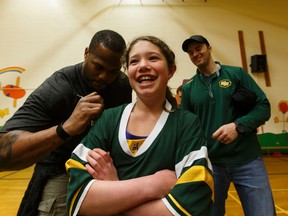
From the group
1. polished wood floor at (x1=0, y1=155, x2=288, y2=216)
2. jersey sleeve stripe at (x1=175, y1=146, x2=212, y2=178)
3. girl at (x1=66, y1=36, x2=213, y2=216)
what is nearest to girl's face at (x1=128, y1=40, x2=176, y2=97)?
girl at (x1=66, y1=36, x2=213, y2=216)

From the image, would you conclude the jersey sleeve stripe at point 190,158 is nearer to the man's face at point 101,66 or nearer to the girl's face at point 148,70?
the girl's face at point 148,70

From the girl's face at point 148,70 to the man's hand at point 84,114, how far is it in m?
0.24

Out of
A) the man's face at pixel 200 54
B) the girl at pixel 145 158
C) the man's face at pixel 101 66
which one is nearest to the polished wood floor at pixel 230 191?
the man's face at pixel 200 54

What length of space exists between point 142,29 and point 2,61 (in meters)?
4.18

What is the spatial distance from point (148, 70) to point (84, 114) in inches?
16.1

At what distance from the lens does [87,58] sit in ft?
6.20

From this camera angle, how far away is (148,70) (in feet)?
4.35

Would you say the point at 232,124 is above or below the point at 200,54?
below

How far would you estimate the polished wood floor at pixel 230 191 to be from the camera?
3.38 meters

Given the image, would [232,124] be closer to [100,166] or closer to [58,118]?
[100,166]

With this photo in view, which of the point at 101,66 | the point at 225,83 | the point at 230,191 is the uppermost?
the point at 101,66

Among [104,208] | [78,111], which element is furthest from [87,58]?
[104,208]

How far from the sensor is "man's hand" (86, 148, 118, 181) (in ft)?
3.87

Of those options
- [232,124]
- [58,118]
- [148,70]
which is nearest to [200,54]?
[232,124]
